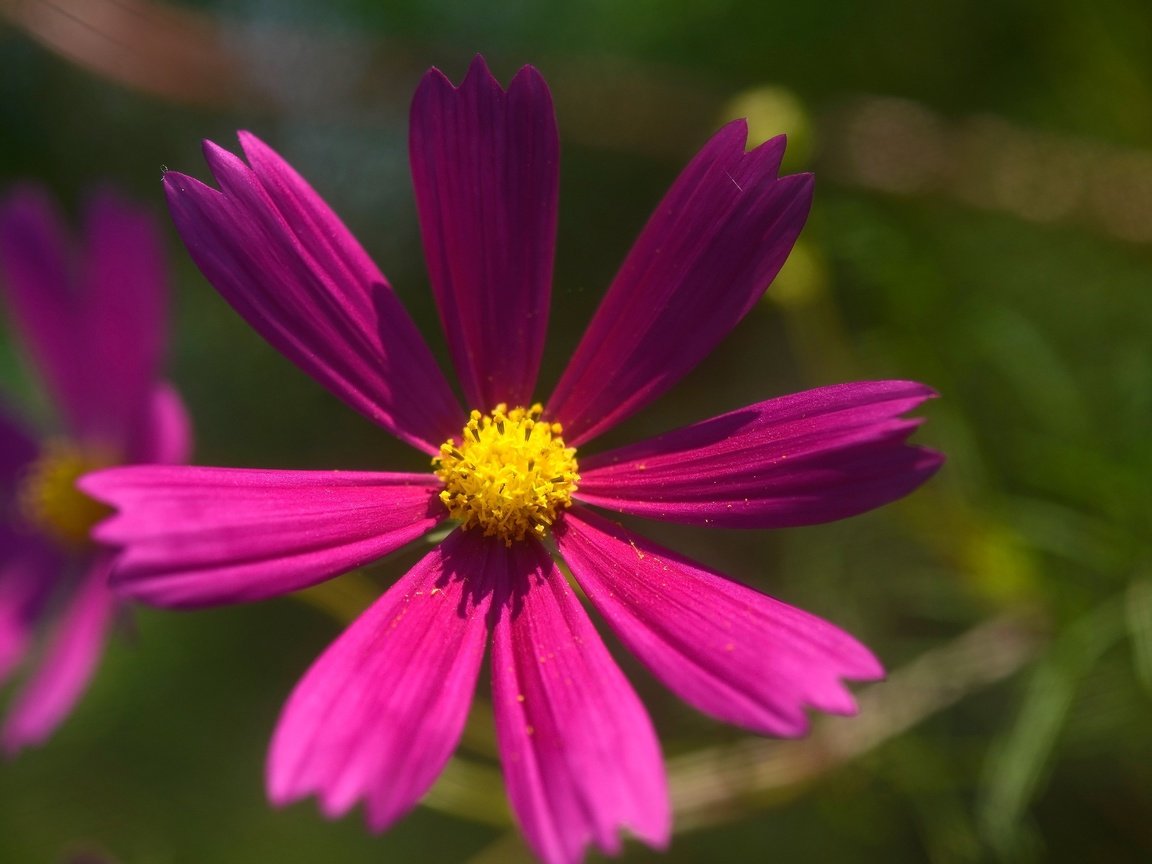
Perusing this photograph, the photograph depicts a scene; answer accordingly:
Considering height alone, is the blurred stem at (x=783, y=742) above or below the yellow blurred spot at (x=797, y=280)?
below

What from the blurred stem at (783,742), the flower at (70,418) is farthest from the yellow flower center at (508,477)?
the flower at (70,418)

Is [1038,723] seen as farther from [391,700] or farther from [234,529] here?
[234,529]

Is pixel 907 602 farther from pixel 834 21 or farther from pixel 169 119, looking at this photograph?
pixel 169 119

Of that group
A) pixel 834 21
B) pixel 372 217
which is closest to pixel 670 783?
pixel 372 217

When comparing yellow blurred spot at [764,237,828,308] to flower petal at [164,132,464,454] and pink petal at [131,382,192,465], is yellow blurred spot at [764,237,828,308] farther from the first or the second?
pink petal at [131,382,192,465]

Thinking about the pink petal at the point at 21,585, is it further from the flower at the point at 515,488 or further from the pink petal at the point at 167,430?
the flower at the point at 515,488
